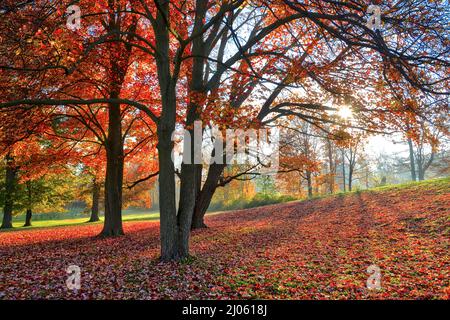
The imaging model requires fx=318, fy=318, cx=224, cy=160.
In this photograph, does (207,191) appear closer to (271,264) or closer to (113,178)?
(113,178)

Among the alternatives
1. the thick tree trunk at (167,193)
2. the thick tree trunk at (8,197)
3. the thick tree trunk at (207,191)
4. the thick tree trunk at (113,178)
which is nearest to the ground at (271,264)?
the thick tree trunk at (167,193)

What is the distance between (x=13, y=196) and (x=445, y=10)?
98.2 feet

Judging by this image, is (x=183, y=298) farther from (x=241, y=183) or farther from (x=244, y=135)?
(x=241, y=183)

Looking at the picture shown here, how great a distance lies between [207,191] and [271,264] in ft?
24.1

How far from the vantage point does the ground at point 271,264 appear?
6.19 meters

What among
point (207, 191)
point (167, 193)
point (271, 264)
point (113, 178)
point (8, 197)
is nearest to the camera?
point (271, 264)

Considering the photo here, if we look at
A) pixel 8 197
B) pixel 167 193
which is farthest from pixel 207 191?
pixel 8 197

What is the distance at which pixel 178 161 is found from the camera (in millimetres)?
19359

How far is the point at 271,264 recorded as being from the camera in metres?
8.43

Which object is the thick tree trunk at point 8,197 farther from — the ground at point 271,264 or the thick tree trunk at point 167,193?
the thick tree trunk at point 167,193

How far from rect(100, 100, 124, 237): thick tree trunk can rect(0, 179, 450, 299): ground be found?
1.50 meters

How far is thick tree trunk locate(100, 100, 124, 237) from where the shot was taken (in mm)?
14773

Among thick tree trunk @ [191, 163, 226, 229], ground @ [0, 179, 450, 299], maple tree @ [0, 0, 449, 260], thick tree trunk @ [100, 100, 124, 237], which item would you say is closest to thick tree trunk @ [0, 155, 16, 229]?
maple tree @ [0, 0, 449, 260]
